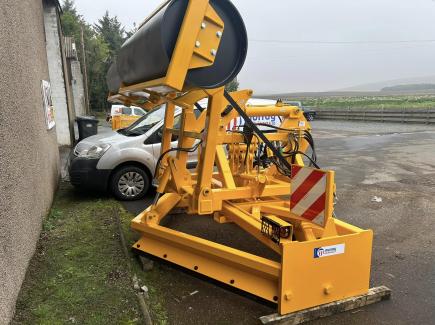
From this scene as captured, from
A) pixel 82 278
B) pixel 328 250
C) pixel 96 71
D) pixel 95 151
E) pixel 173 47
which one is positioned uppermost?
pixel 96 71

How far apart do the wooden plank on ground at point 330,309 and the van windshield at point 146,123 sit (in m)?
5.20

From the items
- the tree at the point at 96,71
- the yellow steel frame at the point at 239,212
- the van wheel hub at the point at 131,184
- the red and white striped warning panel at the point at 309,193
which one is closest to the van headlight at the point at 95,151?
the van wheel hub at the point at 131,184

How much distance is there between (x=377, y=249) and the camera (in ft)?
16.5

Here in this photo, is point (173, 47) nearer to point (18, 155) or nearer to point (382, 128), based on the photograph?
point (18, 155)

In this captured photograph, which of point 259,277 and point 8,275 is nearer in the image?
point 8,275

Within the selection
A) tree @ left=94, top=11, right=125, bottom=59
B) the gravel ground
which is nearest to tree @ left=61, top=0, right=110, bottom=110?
tree @ left=94, top=11, right=125, bottom=59

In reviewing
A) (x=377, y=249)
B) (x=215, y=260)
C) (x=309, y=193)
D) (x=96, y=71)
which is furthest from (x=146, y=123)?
(x=96, y=71)

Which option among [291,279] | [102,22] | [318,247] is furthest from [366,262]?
[102,22]

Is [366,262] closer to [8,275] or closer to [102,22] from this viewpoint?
[8,275]

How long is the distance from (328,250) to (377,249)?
187 centimetres

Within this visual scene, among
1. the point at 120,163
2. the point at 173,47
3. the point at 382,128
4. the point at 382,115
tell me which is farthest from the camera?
the point at 382,115

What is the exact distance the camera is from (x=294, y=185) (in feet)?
13.3

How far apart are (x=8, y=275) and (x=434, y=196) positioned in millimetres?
7293

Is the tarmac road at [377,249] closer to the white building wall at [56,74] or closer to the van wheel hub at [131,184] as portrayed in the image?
the van wheel hub at [131,184]
